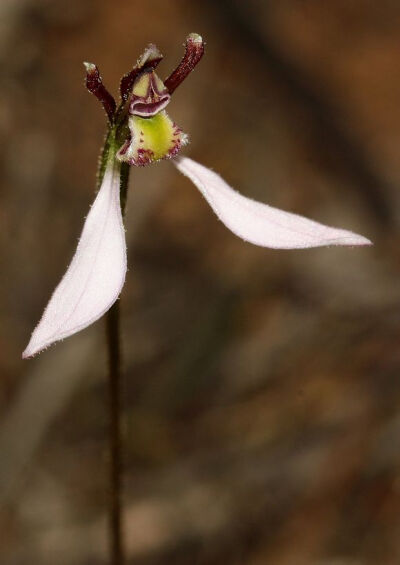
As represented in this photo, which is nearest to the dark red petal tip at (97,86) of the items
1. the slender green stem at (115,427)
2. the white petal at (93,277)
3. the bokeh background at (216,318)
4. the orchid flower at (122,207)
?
the orchid flower at (122,207)

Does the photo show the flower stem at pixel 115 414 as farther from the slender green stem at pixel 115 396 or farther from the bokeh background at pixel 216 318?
the bokeh background at pixel 216 318

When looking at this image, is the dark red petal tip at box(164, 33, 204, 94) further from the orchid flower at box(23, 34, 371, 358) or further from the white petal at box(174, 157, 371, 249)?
the white petal at box(174, 157, 371, 249)

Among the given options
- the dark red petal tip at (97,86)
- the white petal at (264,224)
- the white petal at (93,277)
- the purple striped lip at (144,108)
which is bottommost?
the white petal at (93,277)

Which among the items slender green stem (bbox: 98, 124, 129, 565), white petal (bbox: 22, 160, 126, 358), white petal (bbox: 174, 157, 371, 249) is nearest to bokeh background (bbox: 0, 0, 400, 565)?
slender green stem (bbox: 98, 124, 129, 565)

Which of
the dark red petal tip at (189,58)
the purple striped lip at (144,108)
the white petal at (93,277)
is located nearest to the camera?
the white petal at (93,277)

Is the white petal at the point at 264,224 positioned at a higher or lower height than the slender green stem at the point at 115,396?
higher

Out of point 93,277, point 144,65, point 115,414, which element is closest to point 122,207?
point 93,277

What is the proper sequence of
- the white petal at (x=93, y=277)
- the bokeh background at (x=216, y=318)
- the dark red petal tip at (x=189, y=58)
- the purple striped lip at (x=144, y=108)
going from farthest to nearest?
the bokeh background at (x=216, y=318), the dark red petal tip at (x=189, y=58), the purple striped lip at (x=144, y=108), the white petal at (x=93, y=277)

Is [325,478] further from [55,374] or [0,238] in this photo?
[0,238]
